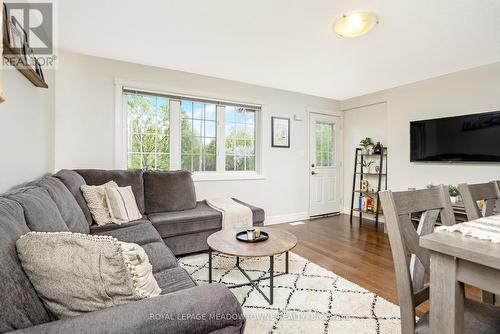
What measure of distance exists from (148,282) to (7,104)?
1533mm

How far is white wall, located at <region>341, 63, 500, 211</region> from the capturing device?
10.1 feet

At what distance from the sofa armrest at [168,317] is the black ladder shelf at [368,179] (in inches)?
154

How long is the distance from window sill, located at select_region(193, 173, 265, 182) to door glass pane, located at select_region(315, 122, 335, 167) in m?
1.41

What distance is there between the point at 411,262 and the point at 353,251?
204 cm

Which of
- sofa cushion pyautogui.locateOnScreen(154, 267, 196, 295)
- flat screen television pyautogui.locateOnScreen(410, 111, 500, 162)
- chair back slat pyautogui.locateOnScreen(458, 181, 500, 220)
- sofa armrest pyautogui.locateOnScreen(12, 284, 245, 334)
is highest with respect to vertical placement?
flat screen television pyautogui.locateOnScreen(410, 111, 500, 162)

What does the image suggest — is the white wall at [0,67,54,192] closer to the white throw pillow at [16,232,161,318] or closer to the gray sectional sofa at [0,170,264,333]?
the gray sectional sofa at [0,170,264,333]

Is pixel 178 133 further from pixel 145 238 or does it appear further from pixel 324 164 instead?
pixel 324 164

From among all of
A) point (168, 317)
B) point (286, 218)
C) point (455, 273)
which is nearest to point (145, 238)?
point (168, 317)

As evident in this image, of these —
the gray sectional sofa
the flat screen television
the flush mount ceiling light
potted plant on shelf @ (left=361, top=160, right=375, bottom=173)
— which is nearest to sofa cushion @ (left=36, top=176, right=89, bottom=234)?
the gray sectional sofa

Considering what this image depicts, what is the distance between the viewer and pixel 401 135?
3953mm

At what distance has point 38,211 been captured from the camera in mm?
1135

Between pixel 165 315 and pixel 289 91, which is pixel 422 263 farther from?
pixel 289 91

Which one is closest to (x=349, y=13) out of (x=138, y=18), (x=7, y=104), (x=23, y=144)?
(x=138, y=18)

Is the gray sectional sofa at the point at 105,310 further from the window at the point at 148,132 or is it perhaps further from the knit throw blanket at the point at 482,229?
the window at the point at 148,132
